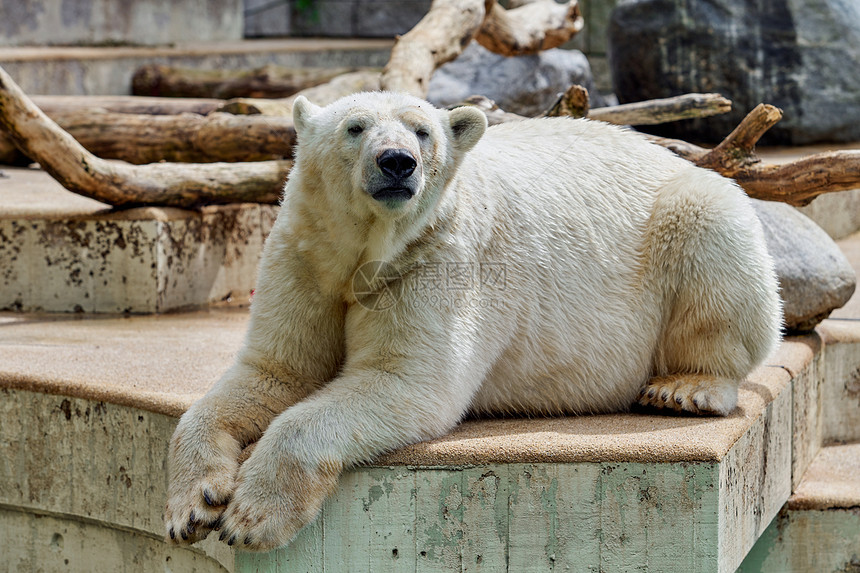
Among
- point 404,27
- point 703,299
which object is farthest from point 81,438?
point 404,27

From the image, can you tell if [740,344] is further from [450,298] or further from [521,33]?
[521,33]

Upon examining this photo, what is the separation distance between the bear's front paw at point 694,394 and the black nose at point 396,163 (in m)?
1.13

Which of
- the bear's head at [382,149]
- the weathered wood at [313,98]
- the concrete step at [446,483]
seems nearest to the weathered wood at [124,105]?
the weathered wood at [313,98]

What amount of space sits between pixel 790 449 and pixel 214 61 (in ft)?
26.9

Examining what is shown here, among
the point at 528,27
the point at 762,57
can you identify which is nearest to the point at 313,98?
the point at 528,27

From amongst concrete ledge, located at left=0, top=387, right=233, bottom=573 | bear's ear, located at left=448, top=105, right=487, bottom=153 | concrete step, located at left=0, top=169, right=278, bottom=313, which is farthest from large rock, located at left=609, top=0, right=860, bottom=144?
concrete ledge, located at left=0, top=387, right=233, bottom=573

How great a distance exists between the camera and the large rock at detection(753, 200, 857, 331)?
4.28 m

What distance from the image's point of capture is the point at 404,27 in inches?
528

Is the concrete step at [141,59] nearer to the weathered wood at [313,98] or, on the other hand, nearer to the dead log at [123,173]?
the weathered wood at [313,98]

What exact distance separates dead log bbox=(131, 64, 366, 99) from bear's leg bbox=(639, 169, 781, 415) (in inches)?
261

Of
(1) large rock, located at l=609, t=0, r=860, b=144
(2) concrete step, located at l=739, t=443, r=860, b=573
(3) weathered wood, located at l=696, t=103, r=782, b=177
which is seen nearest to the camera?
(2) concrete step, located at l=739, t=443, r=860, b=573

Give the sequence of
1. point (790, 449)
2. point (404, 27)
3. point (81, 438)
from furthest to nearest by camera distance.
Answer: point (404, 27), point (790, 449), point (81, 438)

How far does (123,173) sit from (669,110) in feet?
8.79

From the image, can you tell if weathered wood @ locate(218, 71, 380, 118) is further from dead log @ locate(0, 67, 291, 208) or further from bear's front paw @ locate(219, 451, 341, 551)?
bear's front paw @ locate(219, 451, 341, 551)
